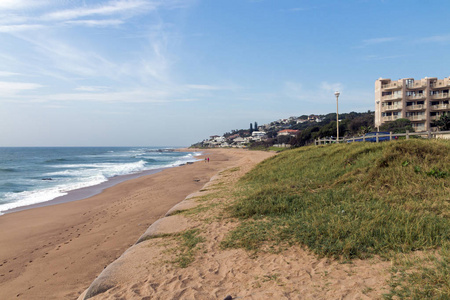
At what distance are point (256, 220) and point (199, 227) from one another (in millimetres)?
1267

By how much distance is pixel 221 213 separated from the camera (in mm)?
7039

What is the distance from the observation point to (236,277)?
12.4 ft

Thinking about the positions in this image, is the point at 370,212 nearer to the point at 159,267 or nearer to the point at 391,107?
the point at 159,267

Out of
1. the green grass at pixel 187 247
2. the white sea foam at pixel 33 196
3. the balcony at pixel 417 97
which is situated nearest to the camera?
the green grass at pixel 187 247

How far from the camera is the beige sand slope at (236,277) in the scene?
10.6 ft

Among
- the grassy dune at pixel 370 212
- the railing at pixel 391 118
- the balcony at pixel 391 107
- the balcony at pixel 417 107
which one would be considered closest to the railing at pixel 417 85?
the balcony at pixel 417 107

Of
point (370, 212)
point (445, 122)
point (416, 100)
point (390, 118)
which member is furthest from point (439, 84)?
point (370, 212)

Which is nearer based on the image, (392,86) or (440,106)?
(440,106)

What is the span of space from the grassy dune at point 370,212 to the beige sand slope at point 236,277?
263 millimetres

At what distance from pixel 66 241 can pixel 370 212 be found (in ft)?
24.8

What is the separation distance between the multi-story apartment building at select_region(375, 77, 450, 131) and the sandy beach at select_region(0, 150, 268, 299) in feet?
140

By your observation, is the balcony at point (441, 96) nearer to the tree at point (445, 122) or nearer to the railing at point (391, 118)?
the railing at point (391, 118)

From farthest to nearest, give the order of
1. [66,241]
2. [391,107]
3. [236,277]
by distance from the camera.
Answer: [391,107], [66,241], [236,277]

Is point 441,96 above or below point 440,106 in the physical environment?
above
